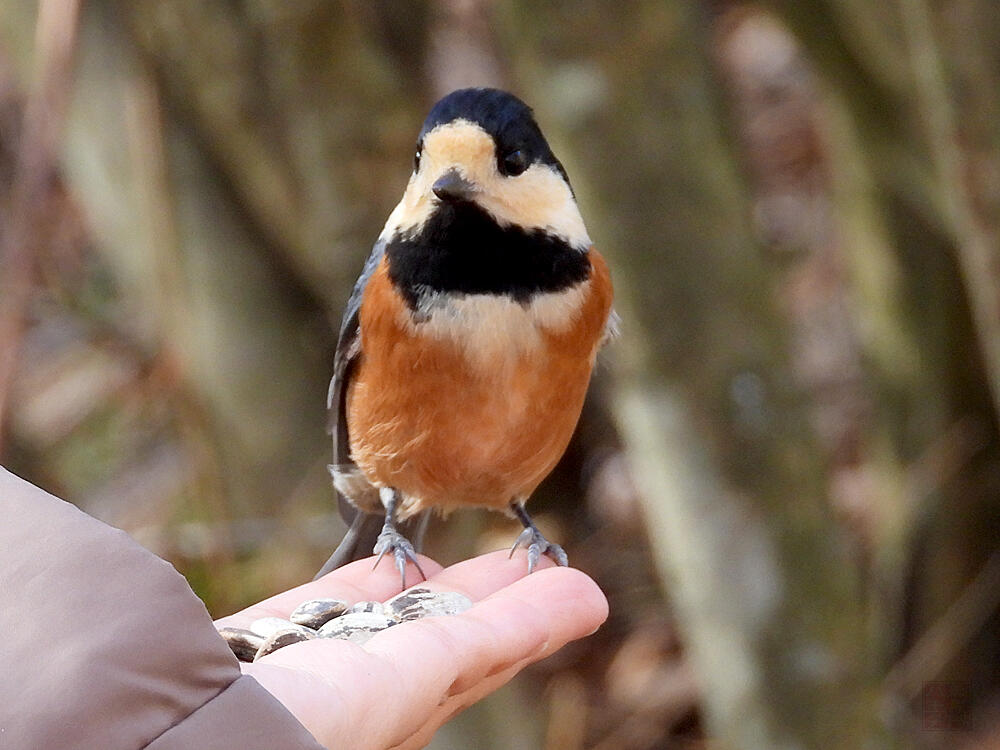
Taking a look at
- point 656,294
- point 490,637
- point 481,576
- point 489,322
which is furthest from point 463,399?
point 656,294

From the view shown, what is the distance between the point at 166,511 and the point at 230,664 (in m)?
2.75

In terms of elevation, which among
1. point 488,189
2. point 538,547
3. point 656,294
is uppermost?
point 488,189

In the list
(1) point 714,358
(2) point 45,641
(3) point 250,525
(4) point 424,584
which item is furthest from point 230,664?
(3) point 250,525

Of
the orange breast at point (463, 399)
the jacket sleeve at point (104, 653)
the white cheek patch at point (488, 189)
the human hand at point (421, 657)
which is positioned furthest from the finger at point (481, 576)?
the jacket sleeve at point (104, 653)

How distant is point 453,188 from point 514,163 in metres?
0.13

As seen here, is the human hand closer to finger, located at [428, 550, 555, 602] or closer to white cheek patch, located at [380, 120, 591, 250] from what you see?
finger, located at [428, 550, 555, 602]

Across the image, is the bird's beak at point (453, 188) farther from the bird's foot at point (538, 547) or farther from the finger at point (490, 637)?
the bird's foot at point (538, 547)

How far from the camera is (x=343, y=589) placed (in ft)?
6.56

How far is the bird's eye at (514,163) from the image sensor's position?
1.86 meters

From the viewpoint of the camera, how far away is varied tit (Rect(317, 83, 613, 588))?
185cm

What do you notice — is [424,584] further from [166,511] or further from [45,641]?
[166,511]

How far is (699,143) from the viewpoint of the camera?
100.0 inches

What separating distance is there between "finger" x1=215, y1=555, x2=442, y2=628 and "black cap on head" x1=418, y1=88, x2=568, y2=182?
657 millimetres

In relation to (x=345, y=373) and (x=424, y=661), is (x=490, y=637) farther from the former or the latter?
(x=345, y=373)
